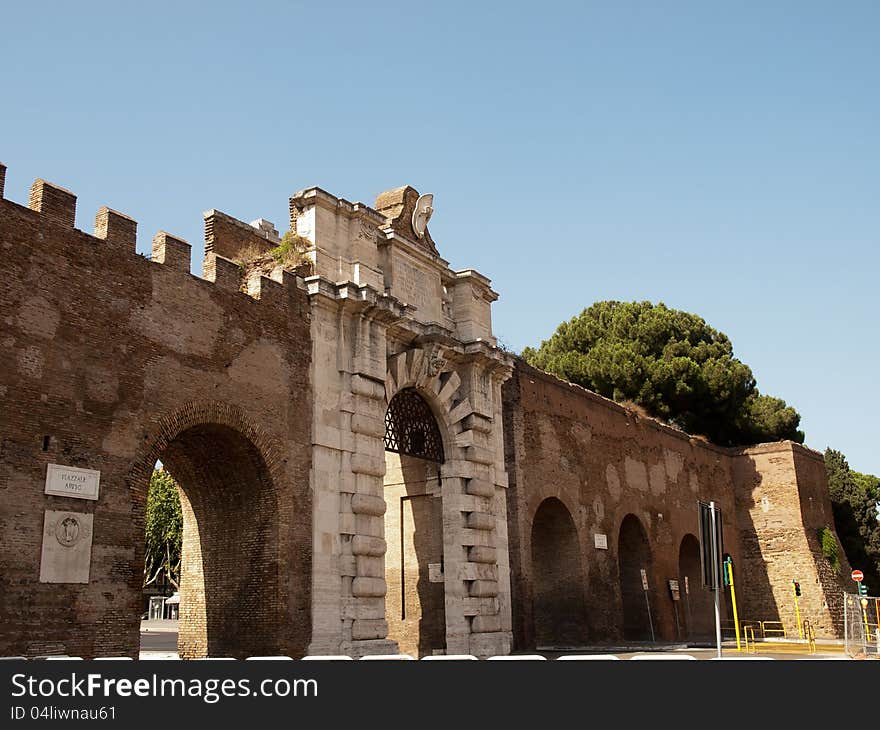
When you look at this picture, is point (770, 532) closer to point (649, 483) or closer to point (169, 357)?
point (649, 483)

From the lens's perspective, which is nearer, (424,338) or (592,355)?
(424,338)

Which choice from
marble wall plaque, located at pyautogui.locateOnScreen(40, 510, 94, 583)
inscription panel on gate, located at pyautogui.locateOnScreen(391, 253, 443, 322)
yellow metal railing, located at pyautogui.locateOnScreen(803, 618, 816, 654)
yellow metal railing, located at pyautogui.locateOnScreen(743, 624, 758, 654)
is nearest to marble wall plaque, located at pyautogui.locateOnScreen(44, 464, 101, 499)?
marble wall plaque, located at pyautogui.locateOnScreen(40, 510, 94, 583)

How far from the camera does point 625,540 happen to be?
26125 mm

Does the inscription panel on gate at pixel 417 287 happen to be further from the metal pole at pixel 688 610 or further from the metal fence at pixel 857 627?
the metal pole at pixel 688 610

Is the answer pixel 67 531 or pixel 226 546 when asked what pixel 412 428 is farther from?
pixel 67 531

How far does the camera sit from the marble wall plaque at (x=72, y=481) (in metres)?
11.2

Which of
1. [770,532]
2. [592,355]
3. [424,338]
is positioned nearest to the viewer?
[424,338]

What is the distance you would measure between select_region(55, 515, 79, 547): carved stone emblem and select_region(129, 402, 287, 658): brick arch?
235cm

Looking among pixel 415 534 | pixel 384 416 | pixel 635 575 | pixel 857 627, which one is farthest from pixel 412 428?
pixel 857 627

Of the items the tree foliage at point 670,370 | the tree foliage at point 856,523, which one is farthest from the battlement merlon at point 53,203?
the tree foliage at point 856,523

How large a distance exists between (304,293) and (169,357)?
3284 millimetres

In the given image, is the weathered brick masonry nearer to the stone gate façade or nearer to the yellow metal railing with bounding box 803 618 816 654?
the stone gate façade

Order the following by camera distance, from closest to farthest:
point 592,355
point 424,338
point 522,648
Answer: point 424,338
point 522,648
point 592,355
